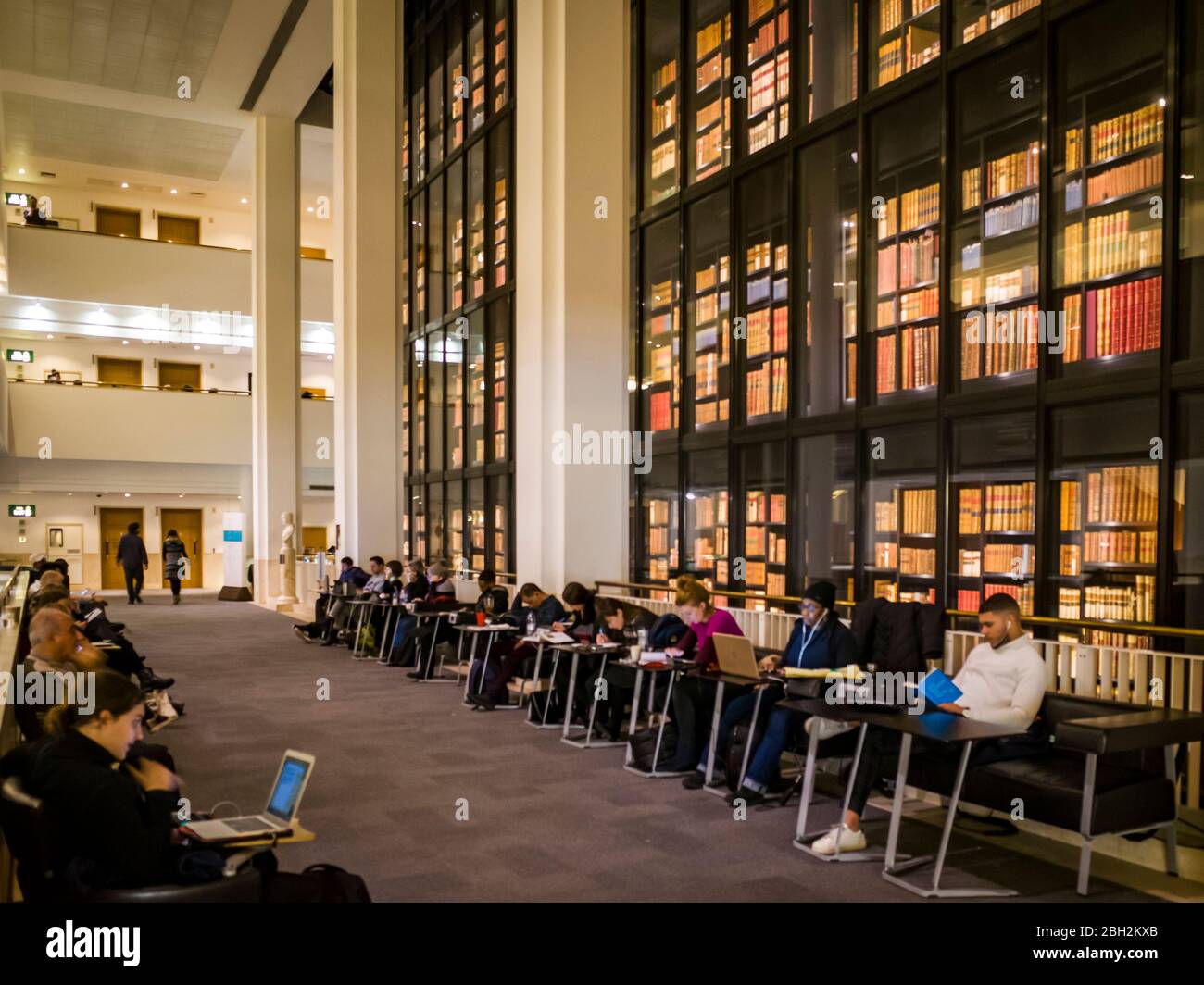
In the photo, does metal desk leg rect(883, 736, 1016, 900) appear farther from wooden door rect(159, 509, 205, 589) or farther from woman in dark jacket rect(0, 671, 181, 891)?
wooden door rect(159, 509, 205, 589)

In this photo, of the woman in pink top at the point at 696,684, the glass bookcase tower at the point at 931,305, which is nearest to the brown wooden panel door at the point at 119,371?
the glass bookcase tower at the point at 931,305

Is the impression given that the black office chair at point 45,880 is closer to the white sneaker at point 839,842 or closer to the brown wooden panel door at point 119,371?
the white sneaker at point 839,842

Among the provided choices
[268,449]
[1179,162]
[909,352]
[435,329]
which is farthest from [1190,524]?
[268,449]

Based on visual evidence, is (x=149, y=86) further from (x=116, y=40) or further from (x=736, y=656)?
(x=736, y=656)

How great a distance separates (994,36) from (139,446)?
64.5 ft

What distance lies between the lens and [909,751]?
4324 millimetres

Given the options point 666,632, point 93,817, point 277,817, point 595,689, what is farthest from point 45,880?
point 595,689

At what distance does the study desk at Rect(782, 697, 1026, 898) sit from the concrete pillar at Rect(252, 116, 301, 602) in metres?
16.4

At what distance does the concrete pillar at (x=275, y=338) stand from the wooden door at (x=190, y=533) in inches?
194

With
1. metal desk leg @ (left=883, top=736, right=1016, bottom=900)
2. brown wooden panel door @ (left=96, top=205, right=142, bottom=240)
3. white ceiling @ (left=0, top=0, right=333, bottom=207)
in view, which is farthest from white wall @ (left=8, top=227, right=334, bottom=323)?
metal desk leg @ (left=883, top=736, right=1016, bottom=900)

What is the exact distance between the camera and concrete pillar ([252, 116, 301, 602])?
64.5 feet

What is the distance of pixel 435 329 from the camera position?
15.5 meters

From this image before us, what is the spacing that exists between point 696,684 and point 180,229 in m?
23.1
